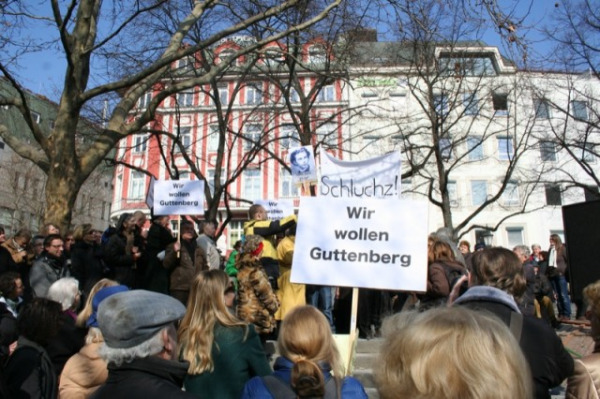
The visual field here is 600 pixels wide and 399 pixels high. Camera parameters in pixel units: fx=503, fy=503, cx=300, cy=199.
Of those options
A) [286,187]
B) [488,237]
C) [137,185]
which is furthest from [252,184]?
[488,237]

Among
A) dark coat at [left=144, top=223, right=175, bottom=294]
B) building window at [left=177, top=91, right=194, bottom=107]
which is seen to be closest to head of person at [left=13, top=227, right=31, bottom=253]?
dark coat at [left=144, top=223, right=175, bottom=294]

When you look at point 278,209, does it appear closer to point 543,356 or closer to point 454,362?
point 543,356

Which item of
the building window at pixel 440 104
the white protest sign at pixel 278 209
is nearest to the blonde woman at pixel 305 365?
the white protest sign at pixel 278 209

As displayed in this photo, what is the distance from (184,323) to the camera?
11.1ft

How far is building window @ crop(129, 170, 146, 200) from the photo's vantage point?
43.7 metres

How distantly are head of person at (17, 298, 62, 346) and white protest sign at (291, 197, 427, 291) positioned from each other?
2198 mm

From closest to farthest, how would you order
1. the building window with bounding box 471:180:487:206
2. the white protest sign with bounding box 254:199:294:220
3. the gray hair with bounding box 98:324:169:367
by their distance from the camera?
1. the gray hair with bounding box 98:324:169:367
2. the white protest sign with bounding box 254:199:294:220
3. the building window with bounding box 471:180:487:206

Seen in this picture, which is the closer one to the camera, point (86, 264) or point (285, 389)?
point (285, 389)

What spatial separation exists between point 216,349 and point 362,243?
2081 mm

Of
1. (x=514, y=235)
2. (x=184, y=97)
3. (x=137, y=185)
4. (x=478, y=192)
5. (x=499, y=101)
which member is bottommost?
(x=514, y=235)

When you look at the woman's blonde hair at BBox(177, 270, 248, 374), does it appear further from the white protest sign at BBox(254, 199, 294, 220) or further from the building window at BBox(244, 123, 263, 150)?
the building window at BBox(244, 123, 263, 150)

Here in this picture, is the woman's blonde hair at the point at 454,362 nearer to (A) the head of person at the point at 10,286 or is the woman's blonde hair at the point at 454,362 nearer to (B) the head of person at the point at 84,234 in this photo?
(A) the head of person at the point at 10,286

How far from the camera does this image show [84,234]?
298 inches

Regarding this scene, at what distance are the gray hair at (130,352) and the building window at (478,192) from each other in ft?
127
